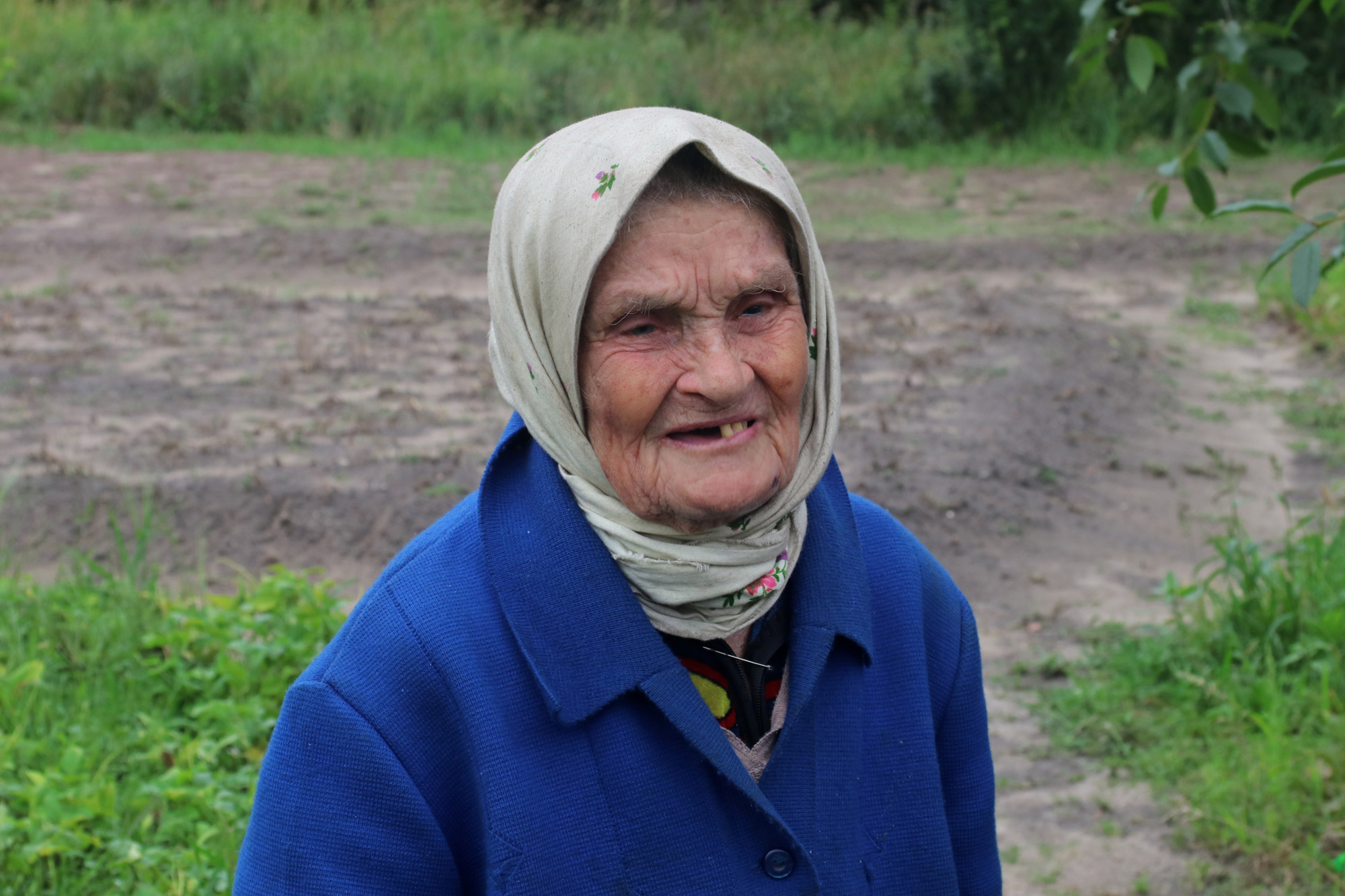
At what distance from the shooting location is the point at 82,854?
2824mm

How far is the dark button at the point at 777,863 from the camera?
4.84ft

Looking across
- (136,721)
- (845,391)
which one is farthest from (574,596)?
(845,391)

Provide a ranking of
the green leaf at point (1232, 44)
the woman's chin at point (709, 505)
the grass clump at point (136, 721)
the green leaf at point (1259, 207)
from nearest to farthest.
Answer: the woman's chin at point (709, 505)
the green leaf at point (1259, 207)
the green leaf at point (1232, 44)
the grass clump at point (136, 721)

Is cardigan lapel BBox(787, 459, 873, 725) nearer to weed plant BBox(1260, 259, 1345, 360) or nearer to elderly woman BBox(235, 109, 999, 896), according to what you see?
elderly woman BBox(235, 109, 999, 896)

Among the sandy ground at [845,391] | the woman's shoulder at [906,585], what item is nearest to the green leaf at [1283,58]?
the woman's shoulder at [906,585]

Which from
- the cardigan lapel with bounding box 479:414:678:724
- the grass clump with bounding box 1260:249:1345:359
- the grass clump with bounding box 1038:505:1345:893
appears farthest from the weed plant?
the cardigan lapel with bounding box 479:414:678:724

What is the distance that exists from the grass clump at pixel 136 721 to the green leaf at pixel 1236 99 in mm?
2409

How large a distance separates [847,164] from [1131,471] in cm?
666

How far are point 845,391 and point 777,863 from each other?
17.7 feet

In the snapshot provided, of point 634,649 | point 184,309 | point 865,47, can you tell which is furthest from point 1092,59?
point 865,47

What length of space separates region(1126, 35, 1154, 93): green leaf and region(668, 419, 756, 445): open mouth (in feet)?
4.14

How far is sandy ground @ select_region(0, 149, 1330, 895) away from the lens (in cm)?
479

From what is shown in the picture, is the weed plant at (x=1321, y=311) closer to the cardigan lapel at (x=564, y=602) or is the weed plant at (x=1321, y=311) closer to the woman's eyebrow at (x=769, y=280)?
the woman's eyebrow at (x=769, y=280)

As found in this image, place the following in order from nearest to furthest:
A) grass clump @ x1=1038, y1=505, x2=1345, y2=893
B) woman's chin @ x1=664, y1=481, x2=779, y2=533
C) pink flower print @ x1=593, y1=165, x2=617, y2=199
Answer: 1. pink flower print @ x1=593, y1=165, x2=617, y2=199
2. woman's chin @ x1=664, y1=481, x2=779, y2=533
3. grass clump @ x1=1038, y1=505, x2=1345, y2=893
